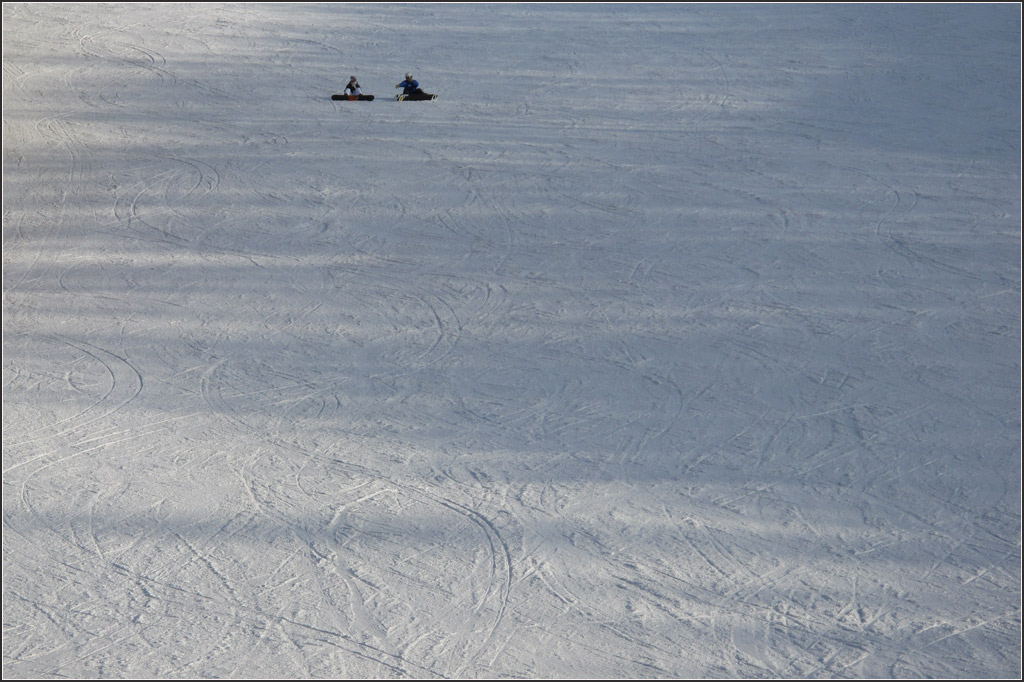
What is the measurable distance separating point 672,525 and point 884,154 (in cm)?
862

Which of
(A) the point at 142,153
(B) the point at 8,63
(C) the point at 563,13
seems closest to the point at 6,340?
(A) the point at 142,153

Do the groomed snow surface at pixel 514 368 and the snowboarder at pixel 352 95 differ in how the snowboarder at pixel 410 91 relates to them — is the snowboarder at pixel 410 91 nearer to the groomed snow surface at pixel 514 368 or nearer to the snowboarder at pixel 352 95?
the groomed snow surface at pixel 514 368

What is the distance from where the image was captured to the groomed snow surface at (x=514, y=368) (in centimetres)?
504

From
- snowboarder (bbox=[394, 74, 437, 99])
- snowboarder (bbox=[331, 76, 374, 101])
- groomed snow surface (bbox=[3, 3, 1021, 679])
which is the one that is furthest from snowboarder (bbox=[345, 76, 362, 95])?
snowboarder (bbox=[394, 74, 437, 99])

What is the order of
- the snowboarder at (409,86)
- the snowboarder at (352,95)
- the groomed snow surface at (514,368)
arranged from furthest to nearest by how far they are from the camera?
the snowboarder at (352,95)
the snowboarder at (409,86)
the groomed snow surface at (514,368)

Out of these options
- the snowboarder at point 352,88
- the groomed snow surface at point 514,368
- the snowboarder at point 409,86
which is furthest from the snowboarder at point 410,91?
the snowboarder at point 352,88

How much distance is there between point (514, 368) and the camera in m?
7.97

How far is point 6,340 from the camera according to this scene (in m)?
8.59

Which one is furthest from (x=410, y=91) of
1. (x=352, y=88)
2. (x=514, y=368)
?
(x=514, y=368)

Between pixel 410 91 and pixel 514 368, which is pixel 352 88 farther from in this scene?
pixel 514 368

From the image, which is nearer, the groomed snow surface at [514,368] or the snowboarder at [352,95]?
the groomed snow surface at [514,368]

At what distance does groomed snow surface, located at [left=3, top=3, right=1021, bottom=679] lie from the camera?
5039 millimetres

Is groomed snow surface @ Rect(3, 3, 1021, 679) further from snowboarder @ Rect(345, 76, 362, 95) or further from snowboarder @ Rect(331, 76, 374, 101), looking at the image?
snowboarder @ Rect(345, 76, 362, 95)

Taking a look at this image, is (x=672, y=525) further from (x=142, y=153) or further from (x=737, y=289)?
(x=142, y=153)
